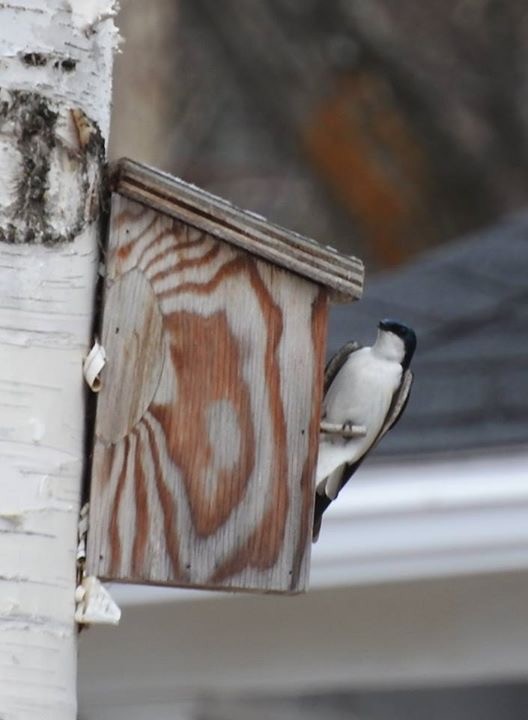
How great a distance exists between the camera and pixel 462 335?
16.8 ft

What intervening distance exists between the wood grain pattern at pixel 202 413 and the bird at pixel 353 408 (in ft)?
0.79

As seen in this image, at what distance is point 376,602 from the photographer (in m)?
4.83

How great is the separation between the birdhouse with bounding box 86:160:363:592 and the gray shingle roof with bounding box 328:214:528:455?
1.46m

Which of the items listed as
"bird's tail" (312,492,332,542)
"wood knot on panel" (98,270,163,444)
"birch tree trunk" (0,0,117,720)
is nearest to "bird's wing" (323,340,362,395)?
"bird's tail" (312,492,332,542)

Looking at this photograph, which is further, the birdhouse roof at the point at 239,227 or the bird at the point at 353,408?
the bird at the point at 353,408

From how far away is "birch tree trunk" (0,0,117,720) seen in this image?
2652 millimetres

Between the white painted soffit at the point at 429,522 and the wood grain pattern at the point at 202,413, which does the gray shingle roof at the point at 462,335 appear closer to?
the white painted soffit at the point at 429,522

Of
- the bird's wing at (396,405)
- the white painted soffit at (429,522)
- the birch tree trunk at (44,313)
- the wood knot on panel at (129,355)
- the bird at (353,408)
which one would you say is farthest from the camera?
the white painted soffit at (429,522)

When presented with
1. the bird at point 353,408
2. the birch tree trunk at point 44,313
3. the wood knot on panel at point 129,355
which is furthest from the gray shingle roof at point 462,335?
the birch tree trunk at point 44,313

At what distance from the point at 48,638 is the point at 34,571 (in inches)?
3.3

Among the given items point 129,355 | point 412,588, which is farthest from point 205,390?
point 412,588

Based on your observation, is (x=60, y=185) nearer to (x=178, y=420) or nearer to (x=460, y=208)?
(x=178, y=420)

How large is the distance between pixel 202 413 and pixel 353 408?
0.69 m

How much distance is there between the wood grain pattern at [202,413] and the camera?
2947 millimetres
